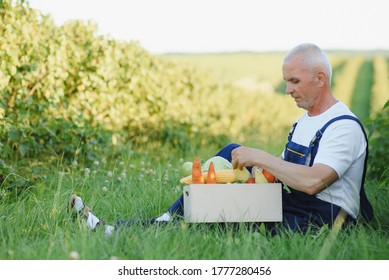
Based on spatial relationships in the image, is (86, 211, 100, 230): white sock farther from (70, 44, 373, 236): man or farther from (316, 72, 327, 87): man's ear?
(316, 72, 327, 87): man's ear

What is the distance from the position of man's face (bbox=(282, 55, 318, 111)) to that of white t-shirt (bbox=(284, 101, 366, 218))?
142 millimetres

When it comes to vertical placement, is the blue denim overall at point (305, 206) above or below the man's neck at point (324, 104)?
below

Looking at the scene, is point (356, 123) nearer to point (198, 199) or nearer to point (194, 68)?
point (198, 199)

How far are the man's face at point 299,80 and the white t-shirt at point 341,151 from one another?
0.14 m

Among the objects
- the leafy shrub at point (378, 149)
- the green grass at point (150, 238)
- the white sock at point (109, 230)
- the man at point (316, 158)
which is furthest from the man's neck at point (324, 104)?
the leafy shrub at point (378, 149)

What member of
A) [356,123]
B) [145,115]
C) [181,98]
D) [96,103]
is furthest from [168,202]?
[181,98]

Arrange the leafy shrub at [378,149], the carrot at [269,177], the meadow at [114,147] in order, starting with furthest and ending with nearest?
the leafy shrub at [378,149] < the carrot at [269,177] < the meadow at [114,147]

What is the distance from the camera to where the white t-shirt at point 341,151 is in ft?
12.4

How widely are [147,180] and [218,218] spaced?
207 centimetres

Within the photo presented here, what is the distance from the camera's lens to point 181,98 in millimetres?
9266

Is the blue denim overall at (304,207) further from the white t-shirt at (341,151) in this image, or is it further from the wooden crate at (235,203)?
the wooden crate at (235,203)

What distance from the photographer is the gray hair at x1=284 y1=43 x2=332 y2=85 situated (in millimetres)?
3977

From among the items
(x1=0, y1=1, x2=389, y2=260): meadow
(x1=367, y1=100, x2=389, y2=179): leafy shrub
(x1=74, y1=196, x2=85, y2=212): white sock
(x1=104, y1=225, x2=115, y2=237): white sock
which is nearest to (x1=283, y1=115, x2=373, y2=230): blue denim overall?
(x1=0, y1=1, x2=389, y2=260): meadow

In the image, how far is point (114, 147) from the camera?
698 centimetres
